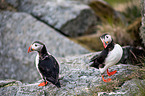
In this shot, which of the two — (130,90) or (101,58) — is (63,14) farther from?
(130,90)

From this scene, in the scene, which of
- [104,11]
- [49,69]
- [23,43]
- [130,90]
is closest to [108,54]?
[130,90]

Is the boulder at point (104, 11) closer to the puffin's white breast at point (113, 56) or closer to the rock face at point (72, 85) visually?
the rock face at point (72, 85)

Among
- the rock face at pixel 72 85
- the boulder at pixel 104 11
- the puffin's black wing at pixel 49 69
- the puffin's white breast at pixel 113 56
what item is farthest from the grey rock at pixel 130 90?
the boulder at pixel 104 11

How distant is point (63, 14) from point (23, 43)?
138 cm

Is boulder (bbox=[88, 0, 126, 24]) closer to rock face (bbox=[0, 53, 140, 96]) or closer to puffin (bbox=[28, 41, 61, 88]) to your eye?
rock face (bbox=[0, 53, 140, 96])

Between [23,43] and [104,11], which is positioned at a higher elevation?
[104,11]

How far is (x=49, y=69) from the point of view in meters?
2.17

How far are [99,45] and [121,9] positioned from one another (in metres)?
3.24

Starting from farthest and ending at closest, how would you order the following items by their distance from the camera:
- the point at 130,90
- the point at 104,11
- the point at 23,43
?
1. the point at 104,11
2. the point at 23,43
3. the point at 130,90

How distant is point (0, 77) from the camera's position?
16.0ft

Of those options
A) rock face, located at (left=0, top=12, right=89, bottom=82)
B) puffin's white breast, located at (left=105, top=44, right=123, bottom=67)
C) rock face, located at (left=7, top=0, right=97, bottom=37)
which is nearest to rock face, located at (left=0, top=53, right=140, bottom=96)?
puffin's white breast, located at (left=105, top=44, right=123, bottom=67)

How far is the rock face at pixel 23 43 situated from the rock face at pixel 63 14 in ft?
1.03

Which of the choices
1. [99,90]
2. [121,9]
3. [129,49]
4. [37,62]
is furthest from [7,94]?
[121,9]

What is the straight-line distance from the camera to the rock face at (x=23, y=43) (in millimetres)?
4449
